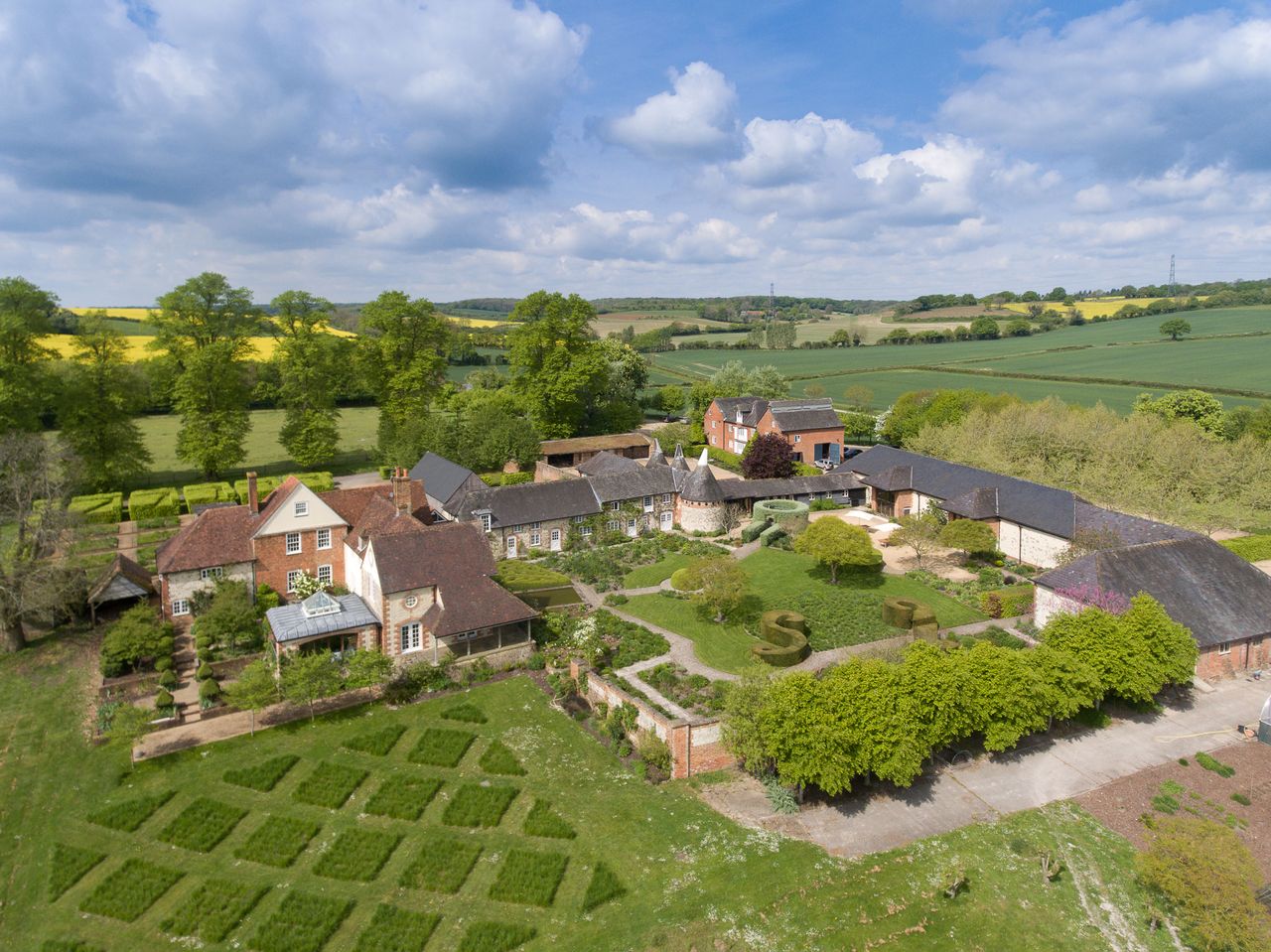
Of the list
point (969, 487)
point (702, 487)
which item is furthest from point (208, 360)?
point (969, 487)

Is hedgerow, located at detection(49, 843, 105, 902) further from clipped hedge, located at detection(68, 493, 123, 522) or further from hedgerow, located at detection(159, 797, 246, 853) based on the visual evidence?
clipped hedge, located at detection(68, 493, 123, 522)

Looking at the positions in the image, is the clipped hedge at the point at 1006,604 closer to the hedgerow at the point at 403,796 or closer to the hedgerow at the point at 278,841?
the hedgerow at the point at 403,796

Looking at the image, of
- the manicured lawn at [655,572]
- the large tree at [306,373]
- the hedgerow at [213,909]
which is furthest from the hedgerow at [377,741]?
the large tree at [306,373]

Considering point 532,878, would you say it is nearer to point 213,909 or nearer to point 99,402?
point 213,909

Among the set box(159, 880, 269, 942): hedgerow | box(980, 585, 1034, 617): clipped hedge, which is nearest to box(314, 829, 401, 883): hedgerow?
box(159, 880, 269, 942): hedgerow

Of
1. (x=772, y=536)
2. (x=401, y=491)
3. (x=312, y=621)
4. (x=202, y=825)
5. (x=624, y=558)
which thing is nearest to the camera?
(x=202, y=825)

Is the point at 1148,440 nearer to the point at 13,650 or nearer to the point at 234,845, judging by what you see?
the point at 234,845
